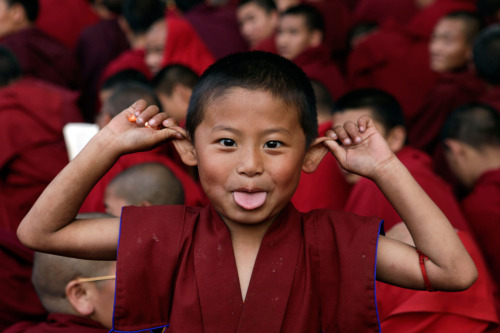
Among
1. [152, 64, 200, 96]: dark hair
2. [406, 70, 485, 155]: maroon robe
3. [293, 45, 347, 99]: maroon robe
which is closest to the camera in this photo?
[152, 64, 200, 96]: dark hair

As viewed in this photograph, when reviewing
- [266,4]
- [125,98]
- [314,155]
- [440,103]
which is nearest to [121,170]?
[125,98]

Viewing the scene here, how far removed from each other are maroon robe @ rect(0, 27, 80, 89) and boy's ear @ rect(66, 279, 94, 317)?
3.42 metres

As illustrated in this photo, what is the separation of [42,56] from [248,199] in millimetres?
4401

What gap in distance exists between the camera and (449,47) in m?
5.62

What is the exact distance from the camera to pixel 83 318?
2344mm

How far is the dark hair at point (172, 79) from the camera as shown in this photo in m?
4.73

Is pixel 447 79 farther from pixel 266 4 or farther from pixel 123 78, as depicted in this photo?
pixel 123 78

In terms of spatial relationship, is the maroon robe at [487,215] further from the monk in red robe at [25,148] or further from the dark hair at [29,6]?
the dark hair at [29,6]

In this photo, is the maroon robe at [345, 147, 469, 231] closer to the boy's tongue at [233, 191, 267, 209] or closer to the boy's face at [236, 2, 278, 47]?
the boy's tongue at [233, 191, 267, 209]

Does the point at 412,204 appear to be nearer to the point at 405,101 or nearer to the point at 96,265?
the point at 96,265

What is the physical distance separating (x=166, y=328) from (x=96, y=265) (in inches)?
27.6

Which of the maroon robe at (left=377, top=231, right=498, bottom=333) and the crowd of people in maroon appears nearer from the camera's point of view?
the maroon robe at (left=377, top=231, right=498, bottom=333)

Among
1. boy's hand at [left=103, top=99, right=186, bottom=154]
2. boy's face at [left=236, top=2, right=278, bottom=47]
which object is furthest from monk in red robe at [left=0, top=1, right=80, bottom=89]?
boy's hand at [left=103, top=99, right=186, bottom=154]

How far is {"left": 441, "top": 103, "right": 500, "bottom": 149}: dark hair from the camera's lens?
12.7 ft
